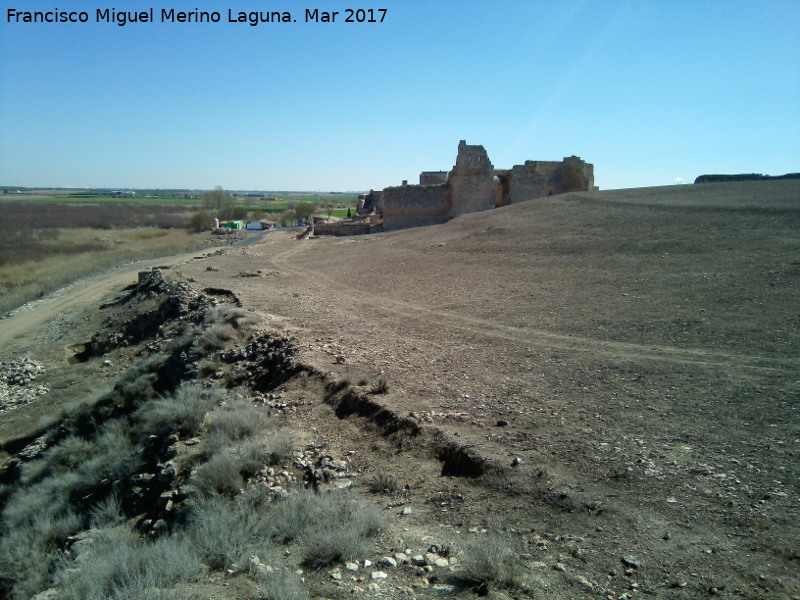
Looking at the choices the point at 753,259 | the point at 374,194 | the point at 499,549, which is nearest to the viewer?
the point at 499,549

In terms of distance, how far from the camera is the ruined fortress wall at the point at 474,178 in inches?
1090

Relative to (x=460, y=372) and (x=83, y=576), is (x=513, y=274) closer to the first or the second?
(x=460, y=372)

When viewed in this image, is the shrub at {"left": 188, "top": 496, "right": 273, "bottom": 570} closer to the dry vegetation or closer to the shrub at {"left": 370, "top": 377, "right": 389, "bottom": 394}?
the shrub at {"left": 370, "top": 377, "right": 389, "bottom": 394}

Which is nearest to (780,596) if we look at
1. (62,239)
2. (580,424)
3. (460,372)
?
(580,424)

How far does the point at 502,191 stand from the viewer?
30.4 metres

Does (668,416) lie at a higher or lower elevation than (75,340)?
→ higher

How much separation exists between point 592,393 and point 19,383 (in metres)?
13.4

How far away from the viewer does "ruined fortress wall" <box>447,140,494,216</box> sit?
2769cm

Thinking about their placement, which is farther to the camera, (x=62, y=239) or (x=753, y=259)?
(x=62, y=239)

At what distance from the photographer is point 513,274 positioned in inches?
551

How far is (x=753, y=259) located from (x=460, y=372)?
26.3 feet

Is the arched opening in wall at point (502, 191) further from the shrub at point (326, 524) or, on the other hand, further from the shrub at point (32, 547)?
the shrub at point (326, 524)

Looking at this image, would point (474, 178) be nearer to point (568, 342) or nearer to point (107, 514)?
point (568, 342)

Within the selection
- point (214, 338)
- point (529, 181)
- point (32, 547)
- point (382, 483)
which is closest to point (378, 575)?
point (382, 483)
